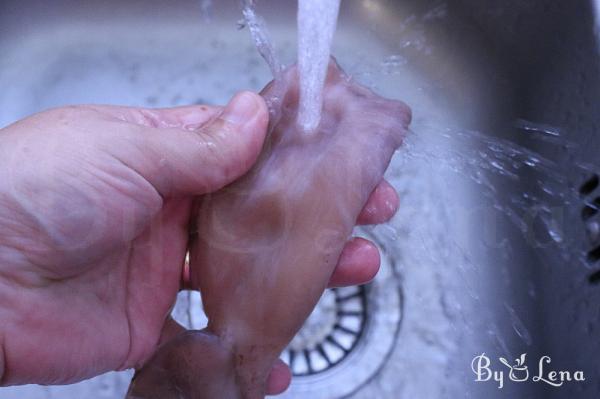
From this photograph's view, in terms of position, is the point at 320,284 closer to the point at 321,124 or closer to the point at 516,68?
the point at 321,124

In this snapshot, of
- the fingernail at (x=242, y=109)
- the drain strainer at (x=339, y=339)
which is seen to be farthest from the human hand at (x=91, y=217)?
the drain strainer at (x=339, y=339)

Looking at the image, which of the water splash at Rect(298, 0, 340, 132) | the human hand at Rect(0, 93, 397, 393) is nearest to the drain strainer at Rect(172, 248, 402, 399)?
the human hand at Rect(0, 93, 397, 393)

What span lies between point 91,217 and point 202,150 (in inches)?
5.2

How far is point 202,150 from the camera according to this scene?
2.09ft

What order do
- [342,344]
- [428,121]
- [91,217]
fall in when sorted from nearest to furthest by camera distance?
[91,217] → [342,344] → [428,121]

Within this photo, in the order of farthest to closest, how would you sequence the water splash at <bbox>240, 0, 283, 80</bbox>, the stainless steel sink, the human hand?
the water splash at <bbox>240, 0, 283, 80</bbox>, the stainless steel sink, the human hand

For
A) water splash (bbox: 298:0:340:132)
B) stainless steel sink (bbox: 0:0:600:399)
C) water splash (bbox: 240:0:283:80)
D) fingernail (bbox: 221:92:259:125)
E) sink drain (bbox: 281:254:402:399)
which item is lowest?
sink drain (bbox: 281:254:402:399)

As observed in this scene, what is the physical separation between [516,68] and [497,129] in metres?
0.10

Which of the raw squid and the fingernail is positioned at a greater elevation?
the fingernail

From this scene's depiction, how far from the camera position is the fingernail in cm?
65

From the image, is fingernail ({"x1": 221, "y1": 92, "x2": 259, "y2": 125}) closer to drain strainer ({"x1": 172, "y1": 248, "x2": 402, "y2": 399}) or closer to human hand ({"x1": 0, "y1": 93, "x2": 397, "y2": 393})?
human hand ({"x1": 0, "y1": 93, "x2": 397, "y2": 393})

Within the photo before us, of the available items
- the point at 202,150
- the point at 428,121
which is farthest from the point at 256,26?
the point at 202,150

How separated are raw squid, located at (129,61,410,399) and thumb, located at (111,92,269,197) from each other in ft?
0.07

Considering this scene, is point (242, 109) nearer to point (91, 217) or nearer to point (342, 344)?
point (91, 217)
